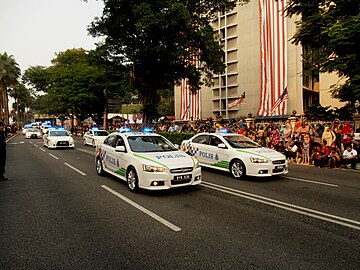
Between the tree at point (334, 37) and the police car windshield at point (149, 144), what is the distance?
782 centimetres

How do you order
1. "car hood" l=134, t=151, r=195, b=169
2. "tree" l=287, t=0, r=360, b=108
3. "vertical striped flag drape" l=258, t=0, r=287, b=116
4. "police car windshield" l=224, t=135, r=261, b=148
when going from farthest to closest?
"vertical striped flag drape" l=258, t=0, r=287, b=116 → "tree" l=287, t=0, r=360, b=108 → "police car windshield" l=224, t=135, r=261, b=148 → "car hood" l=134, t=151, r=195, b=169

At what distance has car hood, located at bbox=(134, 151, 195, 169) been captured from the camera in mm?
7355

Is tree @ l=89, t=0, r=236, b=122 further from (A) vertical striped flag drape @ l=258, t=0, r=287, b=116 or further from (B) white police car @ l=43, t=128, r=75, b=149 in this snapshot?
(A) vertical striped flag drape @ l=258, t=0, r=287, b=116

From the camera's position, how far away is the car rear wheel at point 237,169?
9.61 meters

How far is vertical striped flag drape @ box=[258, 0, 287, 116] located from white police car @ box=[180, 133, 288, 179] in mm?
18291

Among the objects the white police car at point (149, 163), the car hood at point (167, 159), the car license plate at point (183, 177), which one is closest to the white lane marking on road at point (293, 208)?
the white police car at point (149, 163)

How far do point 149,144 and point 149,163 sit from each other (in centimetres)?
149

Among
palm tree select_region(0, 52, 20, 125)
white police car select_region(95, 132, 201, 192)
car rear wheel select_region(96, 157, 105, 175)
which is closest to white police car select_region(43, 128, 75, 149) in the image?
car rear wheel select_region(96, 157, 105, 175)

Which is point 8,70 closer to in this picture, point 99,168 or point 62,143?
point 62,143

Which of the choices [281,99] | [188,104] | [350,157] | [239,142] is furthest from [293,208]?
[188,104]

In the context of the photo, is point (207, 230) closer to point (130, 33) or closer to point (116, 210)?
point (116, 210)

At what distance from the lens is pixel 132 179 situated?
779 centimetres

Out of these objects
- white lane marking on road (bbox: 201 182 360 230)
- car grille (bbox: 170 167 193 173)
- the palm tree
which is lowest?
white lane marking on road (bbox: 201 182 360 230)

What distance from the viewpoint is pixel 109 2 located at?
827 inches
